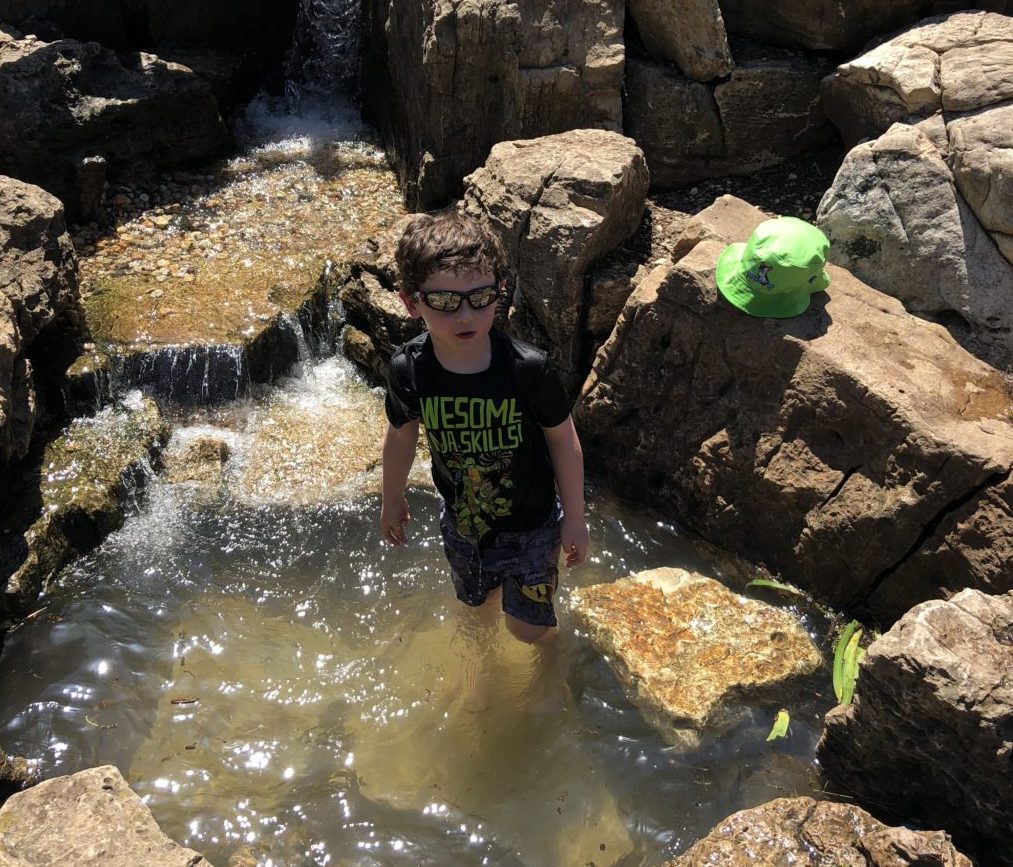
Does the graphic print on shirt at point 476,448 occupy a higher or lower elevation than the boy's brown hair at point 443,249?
lower

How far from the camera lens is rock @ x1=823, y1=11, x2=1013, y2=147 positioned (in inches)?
186

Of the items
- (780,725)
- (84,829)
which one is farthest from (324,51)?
(84,829)

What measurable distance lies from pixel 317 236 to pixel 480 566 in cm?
414

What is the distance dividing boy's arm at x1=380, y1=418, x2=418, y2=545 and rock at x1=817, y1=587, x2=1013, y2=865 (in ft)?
5.69

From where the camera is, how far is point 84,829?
2490 mm

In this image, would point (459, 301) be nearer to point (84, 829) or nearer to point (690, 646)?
point (84, 829)

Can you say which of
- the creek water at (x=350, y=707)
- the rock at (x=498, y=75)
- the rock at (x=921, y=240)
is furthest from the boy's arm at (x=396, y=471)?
the rock at (x=498, y=75)

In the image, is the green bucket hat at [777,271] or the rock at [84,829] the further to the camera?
the green bucket hat at [777,271]

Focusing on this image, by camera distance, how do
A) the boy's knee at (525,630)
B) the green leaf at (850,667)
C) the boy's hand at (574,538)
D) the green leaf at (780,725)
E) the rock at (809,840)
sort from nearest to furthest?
1. the rock at (809,840)
2. the boy's hand at (574,538)
3. the boy's knee at (525,630)
4. the green leaf at (780,725)
5. the green leaf at (850,667)

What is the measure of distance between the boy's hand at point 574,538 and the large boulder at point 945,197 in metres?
2.92

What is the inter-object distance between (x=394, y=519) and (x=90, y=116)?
520 centimetres

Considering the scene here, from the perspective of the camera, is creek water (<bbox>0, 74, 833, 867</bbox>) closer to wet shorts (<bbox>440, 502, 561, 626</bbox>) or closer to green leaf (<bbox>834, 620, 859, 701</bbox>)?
green leaf (<bbox>834, 620, 859, 701</bbox>)

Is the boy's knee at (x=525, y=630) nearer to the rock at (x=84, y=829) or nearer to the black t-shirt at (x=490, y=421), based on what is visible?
the black t-shirt at (x=490, y=421)

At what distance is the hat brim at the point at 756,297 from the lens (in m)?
4.16
